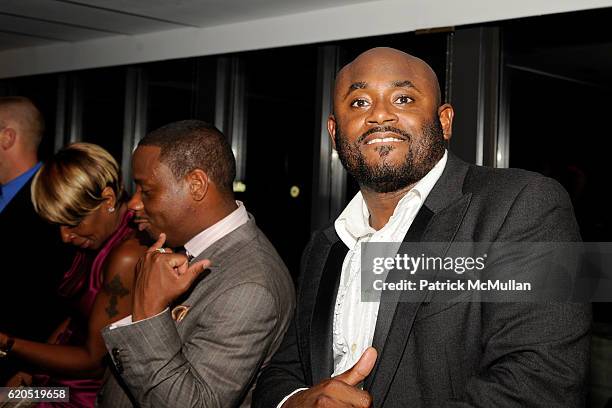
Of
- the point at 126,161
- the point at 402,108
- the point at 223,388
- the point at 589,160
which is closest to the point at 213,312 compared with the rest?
the point at 223,388

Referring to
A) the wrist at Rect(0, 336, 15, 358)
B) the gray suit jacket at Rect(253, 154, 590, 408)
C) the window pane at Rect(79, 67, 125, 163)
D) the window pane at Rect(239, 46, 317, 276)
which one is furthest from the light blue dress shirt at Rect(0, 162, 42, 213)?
the window pane at Rect(79, 67, 125, 163)

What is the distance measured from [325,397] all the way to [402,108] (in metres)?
0.63

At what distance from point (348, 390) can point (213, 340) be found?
52cm

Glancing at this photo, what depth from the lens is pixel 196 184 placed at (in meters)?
2.03

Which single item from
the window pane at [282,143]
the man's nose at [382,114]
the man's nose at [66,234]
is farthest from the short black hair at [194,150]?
the window pane at [282,143]

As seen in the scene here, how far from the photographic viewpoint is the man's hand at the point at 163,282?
5.55 ft

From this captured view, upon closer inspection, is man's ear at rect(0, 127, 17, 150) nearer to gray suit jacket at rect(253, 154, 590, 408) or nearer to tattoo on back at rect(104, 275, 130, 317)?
tattoo on back at rect(104, 275, 130, 317)

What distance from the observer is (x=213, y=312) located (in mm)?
1773

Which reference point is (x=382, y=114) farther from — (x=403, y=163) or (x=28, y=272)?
(x=28, y=272)

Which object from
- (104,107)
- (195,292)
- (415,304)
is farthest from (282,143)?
(415,304)

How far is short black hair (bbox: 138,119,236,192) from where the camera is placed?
2035 millimetres

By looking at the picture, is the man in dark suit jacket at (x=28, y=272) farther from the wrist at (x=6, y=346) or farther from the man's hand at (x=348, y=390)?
the man's hand at (x=348, y=390)

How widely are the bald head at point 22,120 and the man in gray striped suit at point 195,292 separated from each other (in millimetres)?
1392

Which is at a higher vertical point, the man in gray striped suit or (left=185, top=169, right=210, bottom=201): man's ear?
(left=185, top=169, right=210, bottom=201): man's ear
